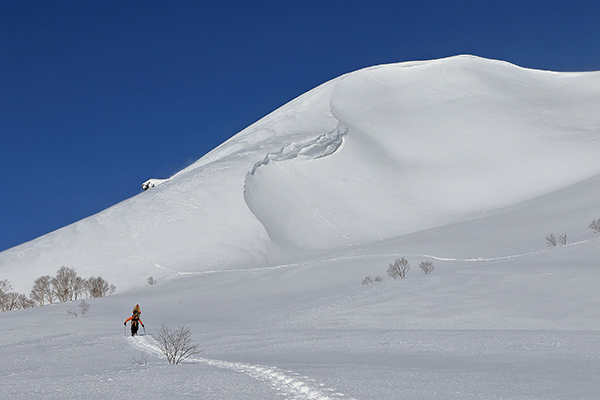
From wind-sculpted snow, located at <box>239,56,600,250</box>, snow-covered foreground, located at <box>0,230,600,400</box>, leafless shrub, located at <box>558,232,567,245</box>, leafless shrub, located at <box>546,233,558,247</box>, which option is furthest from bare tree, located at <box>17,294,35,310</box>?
leafless shrub, located at <box>558,232,567,245</box>

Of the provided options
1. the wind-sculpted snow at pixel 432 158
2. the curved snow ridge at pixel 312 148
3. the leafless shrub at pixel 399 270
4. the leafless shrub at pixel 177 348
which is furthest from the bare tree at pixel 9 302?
the leafless shrub at pixel 177 348

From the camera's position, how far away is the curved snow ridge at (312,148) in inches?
1646

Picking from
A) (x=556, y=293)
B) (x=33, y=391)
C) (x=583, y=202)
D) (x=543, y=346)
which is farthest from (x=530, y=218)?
(x=33, y=391)

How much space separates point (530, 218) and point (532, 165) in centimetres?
1447

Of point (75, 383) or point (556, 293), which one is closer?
point (75, 383)

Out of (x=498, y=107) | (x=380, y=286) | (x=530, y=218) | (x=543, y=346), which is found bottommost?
(x=543, y=346)

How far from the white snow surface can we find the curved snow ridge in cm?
20

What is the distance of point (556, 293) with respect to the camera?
460 inches

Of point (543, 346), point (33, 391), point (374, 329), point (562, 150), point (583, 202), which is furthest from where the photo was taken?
point (562, 150)

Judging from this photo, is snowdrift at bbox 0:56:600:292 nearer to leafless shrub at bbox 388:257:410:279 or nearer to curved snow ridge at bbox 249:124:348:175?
curved snow ridge at bbox 249:124:348:175

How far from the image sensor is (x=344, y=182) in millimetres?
40156

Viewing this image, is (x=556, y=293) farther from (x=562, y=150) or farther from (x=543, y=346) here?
(x=562, y=150)

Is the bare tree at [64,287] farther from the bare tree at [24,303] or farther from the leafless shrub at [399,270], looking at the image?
→ the leafless shrub at [399,270]

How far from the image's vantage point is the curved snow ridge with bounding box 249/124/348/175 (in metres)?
41.8
